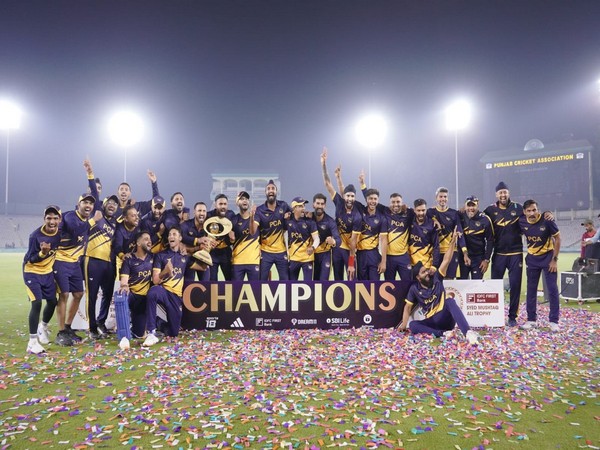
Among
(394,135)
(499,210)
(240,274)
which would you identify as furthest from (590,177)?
(240,274)

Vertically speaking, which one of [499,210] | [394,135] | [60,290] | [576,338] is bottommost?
[576,338]

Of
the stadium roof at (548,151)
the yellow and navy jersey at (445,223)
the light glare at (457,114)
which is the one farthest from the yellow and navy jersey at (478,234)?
the stadium roof at (548,151)

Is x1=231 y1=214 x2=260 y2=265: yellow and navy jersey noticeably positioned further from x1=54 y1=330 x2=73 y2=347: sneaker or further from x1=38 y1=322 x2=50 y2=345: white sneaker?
x1=38 y1=322 x2=50 y2=345: white sneaker

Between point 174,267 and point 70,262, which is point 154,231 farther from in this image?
point 70,262

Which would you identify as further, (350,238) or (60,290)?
(350,238)

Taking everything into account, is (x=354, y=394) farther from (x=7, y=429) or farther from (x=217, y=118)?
(x=217, y=118)

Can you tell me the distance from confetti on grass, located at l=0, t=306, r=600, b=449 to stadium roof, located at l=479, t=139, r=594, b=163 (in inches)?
1886

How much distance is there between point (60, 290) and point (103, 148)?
203 feet

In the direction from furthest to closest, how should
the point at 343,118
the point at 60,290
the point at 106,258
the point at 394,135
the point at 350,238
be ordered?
the point at 394,135
the point at 343,118
the point at 350,238
the point at 106,258
the point at 60,290

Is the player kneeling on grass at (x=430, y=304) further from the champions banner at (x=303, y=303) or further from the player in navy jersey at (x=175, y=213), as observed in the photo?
the player in navy jersey at (x=175, y=213)

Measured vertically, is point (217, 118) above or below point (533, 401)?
above

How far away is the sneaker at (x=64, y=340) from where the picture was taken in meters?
5.60

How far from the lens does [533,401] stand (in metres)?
A: 3.43

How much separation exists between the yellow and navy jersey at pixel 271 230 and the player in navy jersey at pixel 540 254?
4.30 meters
